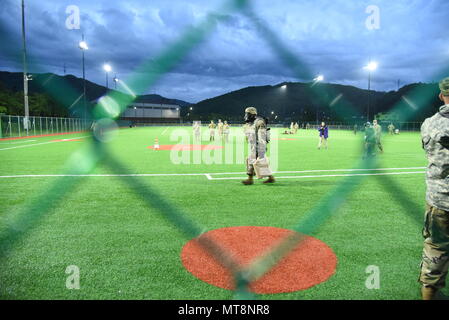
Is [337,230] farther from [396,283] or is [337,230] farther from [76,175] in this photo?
[76,175]

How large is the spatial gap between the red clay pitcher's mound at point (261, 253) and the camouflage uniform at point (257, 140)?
12.2 feet

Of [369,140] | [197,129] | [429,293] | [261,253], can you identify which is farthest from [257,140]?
[197,129]

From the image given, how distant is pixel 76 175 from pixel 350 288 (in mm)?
9233

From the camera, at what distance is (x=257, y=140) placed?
8.86m

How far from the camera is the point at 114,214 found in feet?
20.1

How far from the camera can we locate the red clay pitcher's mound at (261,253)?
3527mm

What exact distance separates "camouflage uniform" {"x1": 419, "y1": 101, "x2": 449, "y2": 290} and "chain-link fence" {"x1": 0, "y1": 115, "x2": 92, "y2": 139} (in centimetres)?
3605

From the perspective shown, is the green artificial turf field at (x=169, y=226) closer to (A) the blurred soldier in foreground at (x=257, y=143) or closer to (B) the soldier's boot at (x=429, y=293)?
(B) the soldier's boot at (x=429, y=293)

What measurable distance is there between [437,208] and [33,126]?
42.2m

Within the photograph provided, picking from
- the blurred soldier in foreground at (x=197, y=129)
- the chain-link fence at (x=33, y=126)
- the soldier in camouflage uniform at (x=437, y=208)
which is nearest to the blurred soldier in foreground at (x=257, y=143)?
the soldier in camouflage uniform at (x=437, y=208)

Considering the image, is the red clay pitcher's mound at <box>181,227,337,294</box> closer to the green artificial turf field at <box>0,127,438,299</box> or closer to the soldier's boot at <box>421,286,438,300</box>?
the green artificial turf field at <box>0,127,438,299</box>

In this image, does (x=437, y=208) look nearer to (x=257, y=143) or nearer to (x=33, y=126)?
(x=257, y=143)

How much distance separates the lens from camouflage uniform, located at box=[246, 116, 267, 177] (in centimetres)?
881
